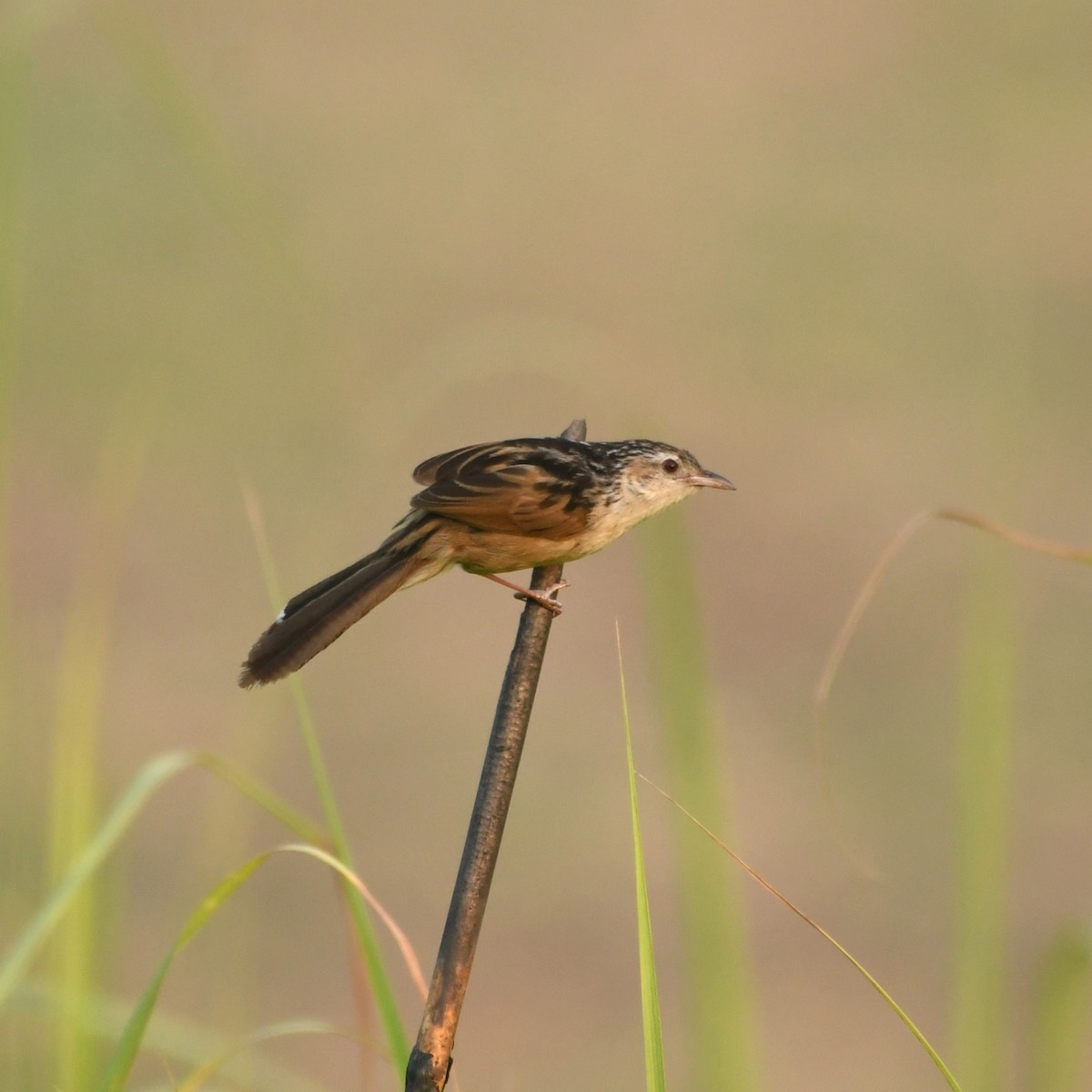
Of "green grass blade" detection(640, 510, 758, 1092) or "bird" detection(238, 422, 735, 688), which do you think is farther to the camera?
"green grass blade" detection(640, 510, 758, 1092)

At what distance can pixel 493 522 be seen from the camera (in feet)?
7.78

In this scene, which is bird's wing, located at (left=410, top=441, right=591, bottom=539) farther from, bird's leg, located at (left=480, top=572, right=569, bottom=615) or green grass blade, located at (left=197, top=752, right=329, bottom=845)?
green grass blade, located at (left=197, top=752, right=329, bottom=845)

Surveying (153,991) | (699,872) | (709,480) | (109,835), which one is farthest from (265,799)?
(709,480)

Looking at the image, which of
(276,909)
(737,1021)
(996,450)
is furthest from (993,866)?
(276,909)

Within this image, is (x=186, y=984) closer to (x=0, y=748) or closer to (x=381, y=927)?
(x=381, y=927)

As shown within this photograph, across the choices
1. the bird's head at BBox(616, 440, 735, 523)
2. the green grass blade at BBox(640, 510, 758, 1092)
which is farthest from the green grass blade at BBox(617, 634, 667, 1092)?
the bird's head at BBox(616, 440, 735, 523)

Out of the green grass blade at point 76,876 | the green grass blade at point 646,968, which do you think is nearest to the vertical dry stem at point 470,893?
the green grass blade at point 646,968

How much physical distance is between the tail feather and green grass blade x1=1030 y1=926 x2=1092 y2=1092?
1.09 m

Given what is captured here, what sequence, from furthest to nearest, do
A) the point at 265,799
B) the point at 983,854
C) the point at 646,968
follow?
1. the point at 983,854
2. the point at 265,799
3. the point at 646,968

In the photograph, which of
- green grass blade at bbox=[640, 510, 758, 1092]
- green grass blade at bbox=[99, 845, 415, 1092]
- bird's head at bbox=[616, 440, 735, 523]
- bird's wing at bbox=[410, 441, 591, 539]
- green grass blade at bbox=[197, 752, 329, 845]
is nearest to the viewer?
green grass blade at bbox=[99, 845, 415, 1092]

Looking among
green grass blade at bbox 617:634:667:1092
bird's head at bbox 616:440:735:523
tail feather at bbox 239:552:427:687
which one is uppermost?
bird's head at bbox 616:440:735:523

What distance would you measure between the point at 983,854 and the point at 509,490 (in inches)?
36.2

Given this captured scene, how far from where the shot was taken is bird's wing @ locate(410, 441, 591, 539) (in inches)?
92.9

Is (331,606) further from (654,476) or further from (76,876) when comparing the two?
(654,476)
